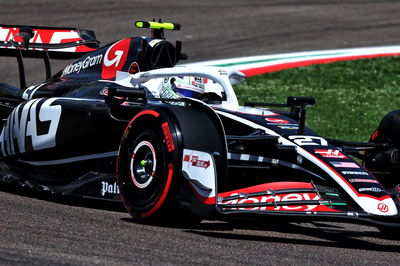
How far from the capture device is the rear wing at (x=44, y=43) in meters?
9.55

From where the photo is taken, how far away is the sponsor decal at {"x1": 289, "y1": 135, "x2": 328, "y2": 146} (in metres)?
6.68

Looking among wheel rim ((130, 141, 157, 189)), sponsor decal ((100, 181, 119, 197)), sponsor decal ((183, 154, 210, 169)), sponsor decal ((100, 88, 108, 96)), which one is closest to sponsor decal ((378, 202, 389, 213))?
sponsor decal ((183, 154, 210, 169))

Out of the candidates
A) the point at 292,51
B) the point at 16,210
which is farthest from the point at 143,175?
the point at 292,51

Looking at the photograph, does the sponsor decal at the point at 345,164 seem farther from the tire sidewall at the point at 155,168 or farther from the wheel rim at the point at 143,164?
the wheel rim at the point at 143,164

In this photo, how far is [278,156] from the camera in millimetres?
6754

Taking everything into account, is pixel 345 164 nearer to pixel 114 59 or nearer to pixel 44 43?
pixel 114 59

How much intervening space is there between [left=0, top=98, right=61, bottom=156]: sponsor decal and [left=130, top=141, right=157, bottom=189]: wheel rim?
4.32 feet

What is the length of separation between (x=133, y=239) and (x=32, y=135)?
2.67 m

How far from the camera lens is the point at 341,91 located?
15250mm

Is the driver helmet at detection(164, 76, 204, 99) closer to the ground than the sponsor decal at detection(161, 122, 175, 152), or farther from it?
farther from it

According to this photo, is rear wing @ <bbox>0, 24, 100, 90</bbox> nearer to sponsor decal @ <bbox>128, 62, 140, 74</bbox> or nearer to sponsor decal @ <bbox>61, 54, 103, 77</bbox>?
sponsor decal @ <bbox>61, 54, 103, 77</bbox>

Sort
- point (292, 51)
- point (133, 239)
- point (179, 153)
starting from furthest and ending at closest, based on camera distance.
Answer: point (292, 51) < point (179, 153) < point (133, 239)

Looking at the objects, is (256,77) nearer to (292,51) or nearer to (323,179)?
(292,51)

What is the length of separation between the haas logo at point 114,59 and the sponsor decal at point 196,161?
217cm
